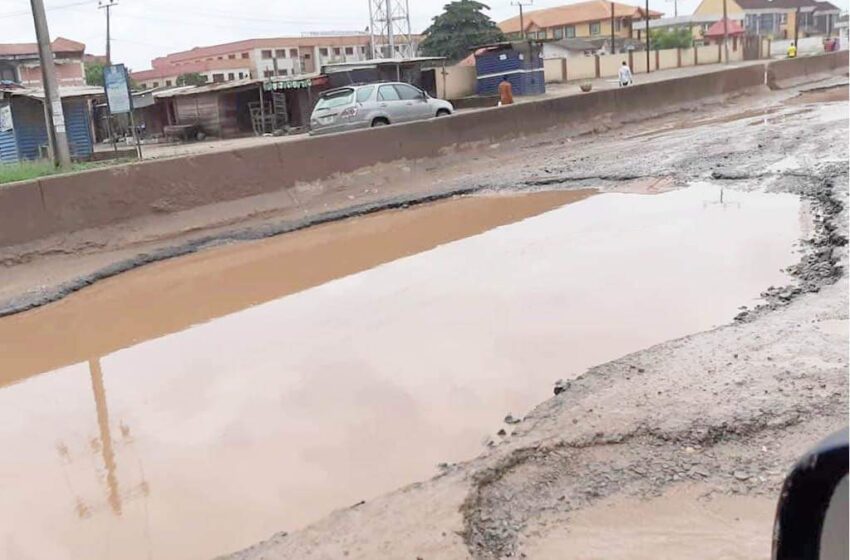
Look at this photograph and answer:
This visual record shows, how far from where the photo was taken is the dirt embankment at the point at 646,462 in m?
3.43

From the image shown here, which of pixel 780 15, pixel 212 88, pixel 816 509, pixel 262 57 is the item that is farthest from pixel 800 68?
pixel 780 15

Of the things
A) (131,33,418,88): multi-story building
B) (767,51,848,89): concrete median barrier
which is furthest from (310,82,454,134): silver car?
(131,33,418,88): multi-story building

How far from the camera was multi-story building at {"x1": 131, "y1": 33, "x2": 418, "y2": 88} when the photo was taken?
79375 millimetres

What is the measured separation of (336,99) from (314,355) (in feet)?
47.4

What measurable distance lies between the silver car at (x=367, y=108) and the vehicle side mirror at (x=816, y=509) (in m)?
18.4

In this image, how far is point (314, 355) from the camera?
6.24 meters

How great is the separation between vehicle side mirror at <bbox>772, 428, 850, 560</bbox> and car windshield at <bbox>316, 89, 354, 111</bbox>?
18902mm

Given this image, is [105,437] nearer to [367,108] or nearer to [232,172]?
[232,172]

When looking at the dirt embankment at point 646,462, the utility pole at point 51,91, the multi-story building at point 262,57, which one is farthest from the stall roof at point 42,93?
the multi-story building at point 262,57

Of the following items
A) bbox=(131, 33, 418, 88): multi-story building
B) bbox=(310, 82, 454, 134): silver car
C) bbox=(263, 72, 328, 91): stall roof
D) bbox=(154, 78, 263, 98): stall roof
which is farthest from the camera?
bbox=(131, 33, 418, 88): multi-story building

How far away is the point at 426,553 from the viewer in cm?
338

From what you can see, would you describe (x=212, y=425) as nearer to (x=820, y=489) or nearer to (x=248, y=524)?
(x=248, y=524)

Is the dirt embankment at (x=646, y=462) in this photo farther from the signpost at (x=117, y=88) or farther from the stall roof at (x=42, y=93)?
the stall roof at (x=42, y=93)

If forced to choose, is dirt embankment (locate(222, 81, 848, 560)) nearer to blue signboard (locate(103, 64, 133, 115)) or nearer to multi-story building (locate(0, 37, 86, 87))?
blue signboard (locate(103, 64, 133, 115))
